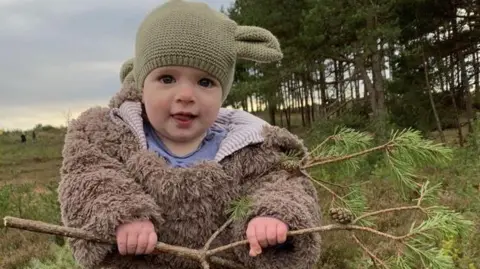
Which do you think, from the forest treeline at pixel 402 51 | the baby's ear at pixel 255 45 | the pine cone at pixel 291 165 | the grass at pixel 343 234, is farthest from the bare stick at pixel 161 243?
the forest treeline at pixel 402 51

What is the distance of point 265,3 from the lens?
2025 cm

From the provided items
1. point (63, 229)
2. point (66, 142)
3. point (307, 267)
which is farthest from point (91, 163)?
point (307, 267)

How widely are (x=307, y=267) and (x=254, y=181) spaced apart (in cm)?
29

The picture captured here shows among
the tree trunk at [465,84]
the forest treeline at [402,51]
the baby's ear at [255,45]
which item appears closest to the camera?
the baby's ear at [255,45]

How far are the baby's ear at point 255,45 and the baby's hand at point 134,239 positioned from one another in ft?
2.36

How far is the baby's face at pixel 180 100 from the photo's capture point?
6.07 ft

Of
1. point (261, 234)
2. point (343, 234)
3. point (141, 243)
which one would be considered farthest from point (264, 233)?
point (343, 234)

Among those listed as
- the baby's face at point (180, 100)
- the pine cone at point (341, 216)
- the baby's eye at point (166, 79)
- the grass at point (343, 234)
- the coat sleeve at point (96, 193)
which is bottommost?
the grass at point (343, 234)

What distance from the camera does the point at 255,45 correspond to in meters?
2.15

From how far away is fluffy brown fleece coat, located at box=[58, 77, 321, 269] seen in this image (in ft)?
5.64

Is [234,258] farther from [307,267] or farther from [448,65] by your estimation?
[448,65]

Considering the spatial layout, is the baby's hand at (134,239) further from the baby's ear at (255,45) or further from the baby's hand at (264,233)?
the baby's ear at (255,45)

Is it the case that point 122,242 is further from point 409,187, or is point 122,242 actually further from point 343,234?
point 343,234

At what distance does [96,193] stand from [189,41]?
1.70 feet
